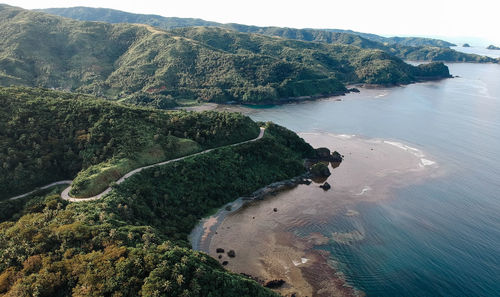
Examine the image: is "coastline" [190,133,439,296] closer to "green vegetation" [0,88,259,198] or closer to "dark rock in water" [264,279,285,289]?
"dark rock in water" [264,279,285,289]

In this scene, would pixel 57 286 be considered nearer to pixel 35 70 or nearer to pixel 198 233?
pixel 198 233

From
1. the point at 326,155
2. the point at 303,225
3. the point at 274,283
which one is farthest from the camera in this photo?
the point at 326,155

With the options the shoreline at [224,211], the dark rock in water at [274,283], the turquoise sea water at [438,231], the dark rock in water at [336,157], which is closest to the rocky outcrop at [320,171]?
the shoreline at [224,211]

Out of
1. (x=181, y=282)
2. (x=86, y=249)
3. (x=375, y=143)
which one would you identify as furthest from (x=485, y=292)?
(x=375, y=143)

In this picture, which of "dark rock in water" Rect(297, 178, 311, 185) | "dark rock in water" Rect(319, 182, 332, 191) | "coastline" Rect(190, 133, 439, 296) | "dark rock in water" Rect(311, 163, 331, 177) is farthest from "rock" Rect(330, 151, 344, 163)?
"dark rock in water" Rect(319, 182, 332, 191)

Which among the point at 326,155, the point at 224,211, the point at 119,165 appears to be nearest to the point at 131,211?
the point at 119,165

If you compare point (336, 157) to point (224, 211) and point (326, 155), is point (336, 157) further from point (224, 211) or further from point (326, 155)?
point (224, 211)

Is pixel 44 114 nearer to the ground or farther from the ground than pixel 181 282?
farther from the ground
